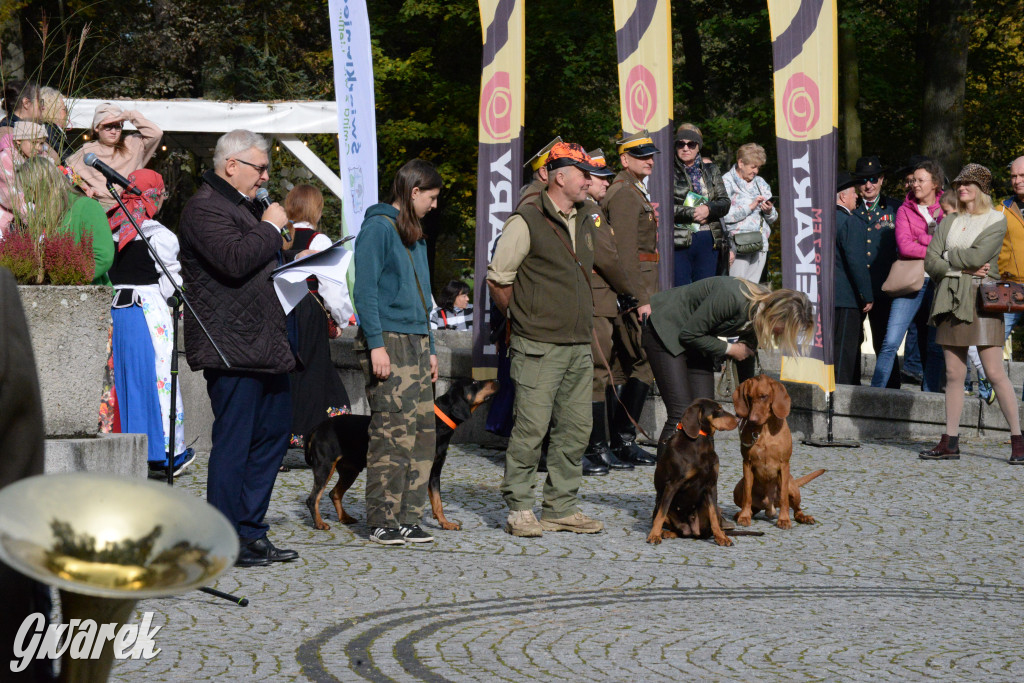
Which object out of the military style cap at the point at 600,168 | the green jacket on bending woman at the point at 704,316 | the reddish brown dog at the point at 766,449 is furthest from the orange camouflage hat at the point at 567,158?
the reddish brown dog at the point at 766,449

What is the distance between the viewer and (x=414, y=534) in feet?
22.6

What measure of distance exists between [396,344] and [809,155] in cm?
484

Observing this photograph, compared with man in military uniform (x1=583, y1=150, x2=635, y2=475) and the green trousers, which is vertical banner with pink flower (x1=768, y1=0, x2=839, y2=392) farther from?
the green trousers

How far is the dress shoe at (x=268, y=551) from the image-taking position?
20.5 feet

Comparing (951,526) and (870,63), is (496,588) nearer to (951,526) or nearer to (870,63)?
(951,526)

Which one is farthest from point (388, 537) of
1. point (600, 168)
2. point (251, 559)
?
point (600, 168)

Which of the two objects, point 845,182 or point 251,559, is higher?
A: point 845,182

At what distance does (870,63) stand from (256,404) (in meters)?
21.0

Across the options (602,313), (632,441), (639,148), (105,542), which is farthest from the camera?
(632,441)

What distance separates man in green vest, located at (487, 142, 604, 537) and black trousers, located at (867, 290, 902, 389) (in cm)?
584

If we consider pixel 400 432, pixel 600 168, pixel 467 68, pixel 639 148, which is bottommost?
pixel 400 432

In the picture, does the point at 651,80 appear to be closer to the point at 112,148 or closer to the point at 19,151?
the point at 112,148

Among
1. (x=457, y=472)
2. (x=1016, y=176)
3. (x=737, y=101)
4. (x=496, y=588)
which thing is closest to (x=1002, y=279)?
(x=1016, y=176)

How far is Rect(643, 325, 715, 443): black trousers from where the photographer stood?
25.6ft
